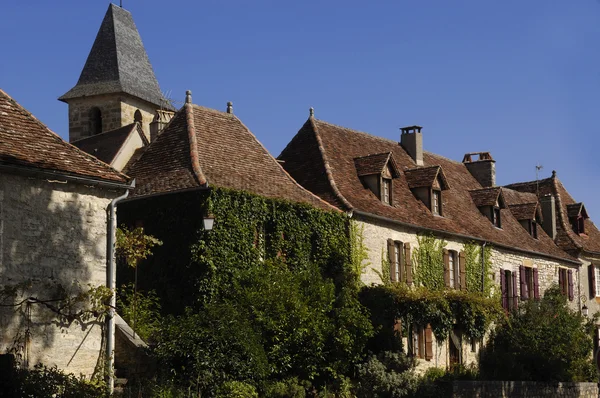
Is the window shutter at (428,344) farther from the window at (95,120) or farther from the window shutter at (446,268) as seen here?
the window at (95,120)

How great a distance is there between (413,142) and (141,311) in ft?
53.1

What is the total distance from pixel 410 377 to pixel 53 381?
10595 mm

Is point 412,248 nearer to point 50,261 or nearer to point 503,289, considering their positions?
point 503,289

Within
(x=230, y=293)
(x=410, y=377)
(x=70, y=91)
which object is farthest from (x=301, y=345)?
(x=70, y=91)

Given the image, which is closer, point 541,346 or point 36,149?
point 36,149

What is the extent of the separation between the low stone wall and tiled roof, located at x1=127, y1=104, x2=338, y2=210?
5.97 metres

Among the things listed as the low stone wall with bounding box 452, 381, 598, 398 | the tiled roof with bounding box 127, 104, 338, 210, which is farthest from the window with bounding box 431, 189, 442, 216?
the low stone wall with bounding box 452, 381, 598, 398

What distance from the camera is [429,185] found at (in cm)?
3206

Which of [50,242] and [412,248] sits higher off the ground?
[412,248]

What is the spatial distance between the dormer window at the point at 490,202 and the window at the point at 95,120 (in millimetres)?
19092

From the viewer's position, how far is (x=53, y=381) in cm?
1709

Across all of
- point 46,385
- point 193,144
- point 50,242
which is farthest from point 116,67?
point 46,385

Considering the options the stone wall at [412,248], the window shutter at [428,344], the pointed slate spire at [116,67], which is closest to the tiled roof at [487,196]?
the stone wall at [412,248]

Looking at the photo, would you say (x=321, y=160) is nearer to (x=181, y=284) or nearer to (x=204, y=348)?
(x=181, y=284)
